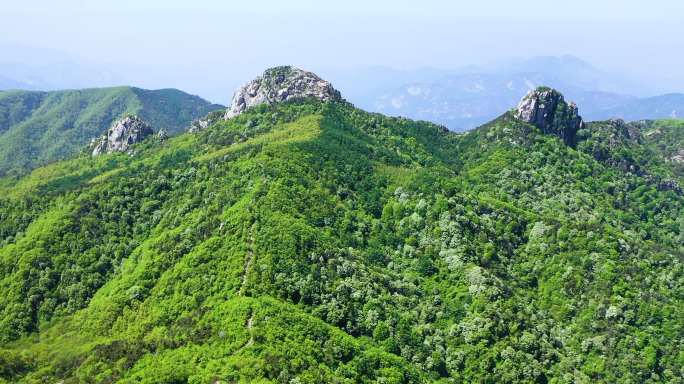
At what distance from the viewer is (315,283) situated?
120 m

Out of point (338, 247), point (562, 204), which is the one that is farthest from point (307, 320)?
point (562, 204)

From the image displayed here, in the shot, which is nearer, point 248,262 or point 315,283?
point 315,283

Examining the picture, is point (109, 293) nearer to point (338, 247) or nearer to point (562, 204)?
point (338, 247)

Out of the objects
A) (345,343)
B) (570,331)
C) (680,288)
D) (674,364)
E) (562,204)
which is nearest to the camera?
(345,343)

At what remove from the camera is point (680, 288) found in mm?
144125

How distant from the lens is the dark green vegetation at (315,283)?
106 metres

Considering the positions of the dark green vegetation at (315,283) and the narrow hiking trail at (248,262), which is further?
the narrow hiking trail at (248,262)

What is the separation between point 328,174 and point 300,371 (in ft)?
264

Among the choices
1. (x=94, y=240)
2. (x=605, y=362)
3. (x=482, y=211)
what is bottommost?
(x=605, y=362)

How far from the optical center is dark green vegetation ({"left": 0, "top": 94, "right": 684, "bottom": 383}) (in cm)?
10588

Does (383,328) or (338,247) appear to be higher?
(338,247)

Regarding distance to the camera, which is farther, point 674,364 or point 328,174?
point 328,174

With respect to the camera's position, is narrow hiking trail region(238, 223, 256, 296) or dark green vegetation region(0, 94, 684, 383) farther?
narrow hiking trail region(238, 223, 256, 296)

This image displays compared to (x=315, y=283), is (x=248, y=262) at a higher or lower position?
higher
